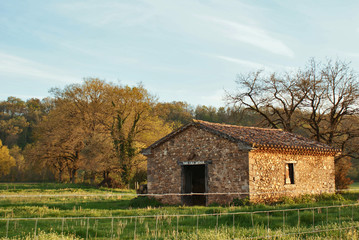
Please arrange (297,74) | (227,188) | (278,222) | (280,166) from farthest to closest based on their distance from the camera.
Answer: (297,74), (280,166), (227,188), (278,222)

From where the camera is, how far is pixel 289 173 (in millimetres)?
20781

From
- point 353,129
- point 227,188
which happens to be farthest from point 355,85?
point 227,188

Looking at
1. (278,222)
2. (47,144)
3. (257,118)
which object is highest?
(257,118)

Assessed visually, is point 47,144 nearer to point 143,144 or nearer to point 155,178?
point 143,144

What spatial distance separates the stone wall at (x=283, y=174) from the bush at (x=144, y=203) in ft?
17.4

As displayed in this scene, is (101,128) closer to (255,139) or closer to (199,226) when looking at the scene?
(255,139)

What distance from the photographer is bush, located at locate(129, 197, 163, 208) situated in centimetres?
1983

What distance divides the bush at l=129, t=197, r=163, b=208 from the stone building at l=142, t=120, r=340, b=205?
428 millimetres

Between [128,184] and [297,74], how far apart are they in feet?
62.1

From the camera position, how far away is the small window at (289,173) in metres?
20.2

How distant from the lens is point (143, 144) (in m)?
38.0

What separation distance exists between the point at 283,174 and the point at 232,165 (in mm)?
3303

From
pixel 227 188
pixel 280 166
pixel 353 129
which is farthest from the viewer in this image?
pixel 353 129

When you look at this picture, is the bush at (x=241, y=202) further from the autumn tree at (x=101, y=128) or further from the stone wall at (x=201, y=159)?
the autumn tree at (x=101, y=128)
